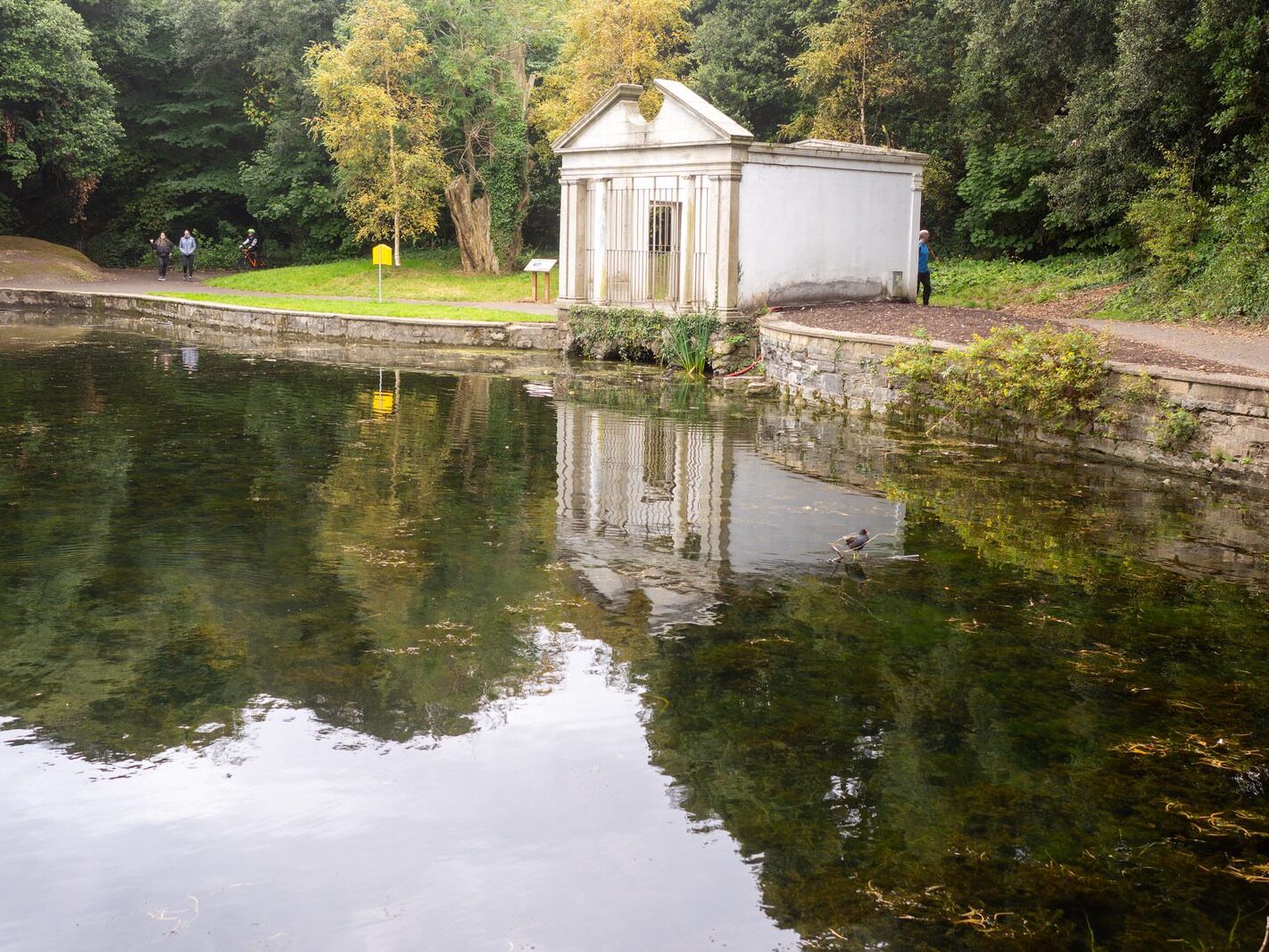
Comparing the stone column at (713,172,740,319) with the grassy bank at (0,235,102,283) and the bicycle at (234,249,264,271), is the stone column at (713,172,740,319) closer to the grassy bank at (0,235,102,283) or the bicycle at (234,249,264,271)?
the grassy bank at (0,235,102,283)

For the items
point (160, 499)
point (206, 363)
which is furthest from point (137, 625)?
point (206, 363)

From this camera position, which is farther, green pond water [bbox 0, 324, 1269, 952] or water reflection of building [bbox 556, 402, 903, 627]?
water reflection of building [bbox 556, 402, 903, 627]

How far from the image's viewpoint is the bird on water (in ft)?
26.0

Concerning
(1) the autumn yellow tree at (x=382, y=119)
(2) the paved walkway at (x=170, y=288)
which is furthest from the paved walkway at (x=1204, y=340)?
(1) the autumn yellow tree at (x=382, y=119)

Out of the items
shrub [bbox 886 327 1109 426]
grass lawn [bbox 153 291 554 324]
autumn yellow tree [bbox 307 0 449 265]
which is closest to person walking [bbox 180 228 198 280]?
autumn yellow tree [bbox 307 0 449 265]

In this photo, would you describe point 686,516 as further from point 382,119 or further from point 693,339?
point 382,119

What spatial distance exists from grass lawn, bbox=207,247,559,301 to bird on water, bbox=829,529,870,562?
69.3 feet

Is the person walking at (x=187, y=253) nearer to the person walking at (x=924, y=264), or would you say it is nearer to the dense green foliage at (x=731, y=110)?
the dense green foliage at (x=731, y=110)

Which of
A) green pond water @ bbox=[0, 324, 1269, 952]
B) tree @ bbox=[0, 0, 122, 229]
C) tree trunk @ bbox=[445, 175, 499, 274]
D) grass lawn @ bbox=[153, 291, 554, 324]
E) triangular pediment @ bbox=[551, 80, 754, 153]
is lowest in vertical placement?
green pond water @ bbox=[0, 324, 1269, 952]

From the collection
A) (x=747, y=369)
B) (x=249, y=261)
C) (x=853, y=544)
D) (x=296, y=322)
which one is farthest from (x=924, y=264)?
(x=249, y=261)

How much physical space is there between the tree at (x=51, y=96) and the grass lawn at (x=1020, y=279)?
24074 mm

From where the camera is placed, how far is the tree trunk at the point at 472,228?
3347cm

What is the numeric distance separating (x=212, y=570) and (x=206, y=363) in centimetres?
1245

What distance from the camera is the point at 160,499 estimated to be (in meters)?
9.62
